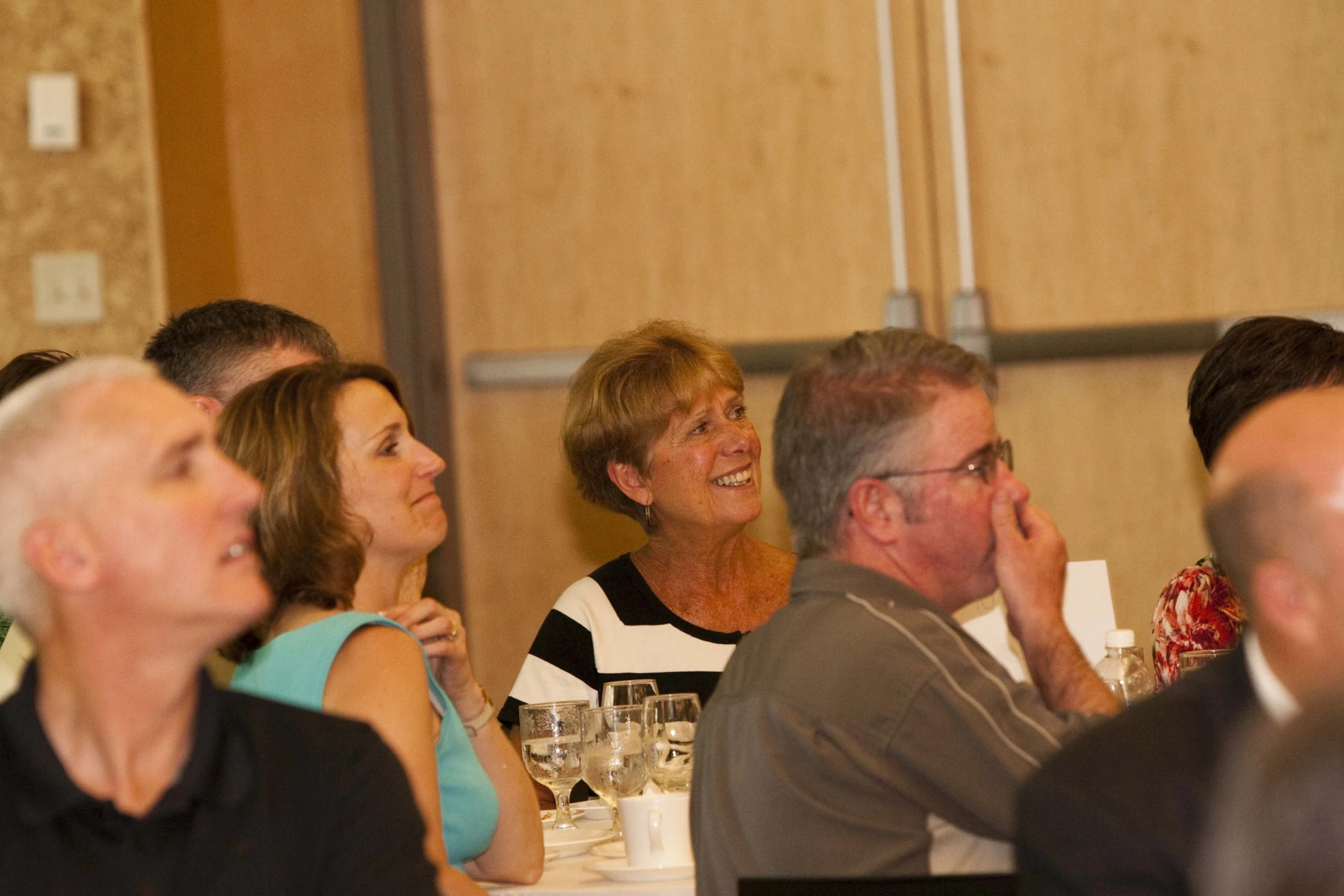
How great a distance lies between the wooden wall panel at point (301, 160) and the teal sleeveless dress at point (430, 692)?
2.05m

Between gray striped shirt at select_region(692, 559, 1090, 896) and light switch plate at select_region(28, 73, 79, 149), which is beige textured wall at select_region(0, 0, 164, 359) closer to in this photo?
light switch plate at select_region(28, 73, 79, 149)

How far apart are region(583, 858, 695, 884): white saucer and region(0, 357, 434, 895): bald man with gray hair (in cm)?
60

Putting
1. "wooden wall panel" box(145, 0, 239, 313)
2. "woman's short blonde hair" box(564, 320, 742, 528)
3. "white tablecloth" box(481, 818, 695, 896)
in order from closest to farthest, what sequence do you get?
"white tablecloth" box(481, 818, 695, 896) → "woman's short blonde hair" box(564, 320, 742, 528) → "wooden wall panel" box(145, 0, 239, 313)

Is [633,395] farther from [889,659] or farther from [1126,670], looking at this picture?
[889,659]

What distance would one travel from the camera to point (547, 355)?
427 cm

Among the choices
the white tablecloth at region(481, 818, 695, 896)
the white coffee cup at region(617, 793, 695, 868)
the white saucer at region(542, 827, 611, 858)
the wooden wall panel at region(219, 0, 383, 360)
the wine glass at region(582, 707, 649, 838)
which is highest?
the wooden wall panel at region(219, 0, 383, 360)

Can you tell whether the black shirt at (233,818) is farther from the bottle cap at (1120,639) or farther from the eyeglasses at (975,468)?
the bottle cap at (1120,639)

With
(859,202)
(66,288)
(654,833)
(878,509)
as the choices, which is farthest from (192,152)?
(878,509)

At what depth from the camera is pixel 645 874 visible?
6.91 ft

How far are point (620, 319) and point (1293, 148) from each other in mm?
1781

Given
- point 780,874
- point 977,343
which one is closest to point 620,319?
point 977,343

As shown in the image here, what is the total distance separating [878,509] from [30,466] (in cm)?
96

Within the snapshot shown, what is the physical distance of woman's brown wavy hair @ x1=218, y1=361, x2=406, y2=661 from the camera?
2066mm

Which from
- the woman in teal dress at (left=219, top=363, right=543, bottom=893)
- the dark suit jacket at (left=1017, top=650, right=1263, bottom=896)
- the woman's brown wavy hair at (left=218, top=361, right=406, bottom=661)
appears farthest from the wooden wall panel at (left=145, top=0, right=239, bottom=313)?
the dark suit jacket at (left=1017, top=650, right=1263, bottom=896)
